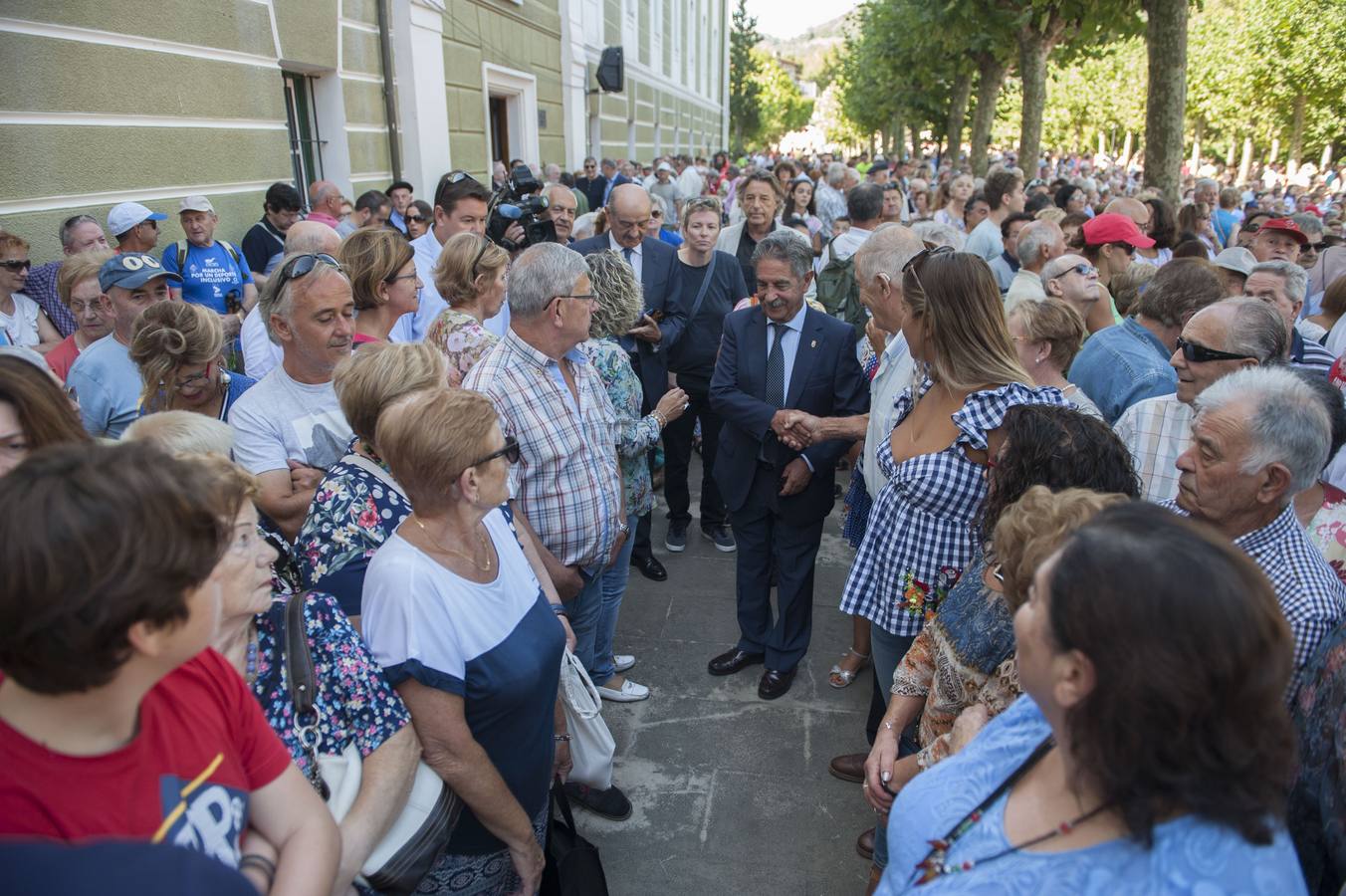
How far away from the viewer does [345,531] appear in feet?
6.65

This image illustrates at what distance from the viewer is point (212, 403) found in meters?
2.91

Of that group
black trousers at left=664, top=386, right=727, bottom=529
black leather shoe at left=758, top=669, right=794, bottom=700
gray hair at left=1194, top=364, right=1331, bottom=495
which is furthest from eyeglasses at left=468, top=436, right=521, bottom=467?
black trousers at left=664, top=386, right=727, bottom=529

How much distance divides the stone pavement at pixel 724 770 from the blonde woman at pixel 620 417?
142 millimetres

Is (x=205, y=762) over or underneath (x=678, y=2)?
underneath

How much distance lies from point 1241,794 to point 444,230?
206 inches

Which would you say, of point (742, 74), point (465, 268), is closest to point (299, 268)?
point (465, 268)

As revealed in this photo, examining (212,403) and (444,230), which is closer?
(212,403)

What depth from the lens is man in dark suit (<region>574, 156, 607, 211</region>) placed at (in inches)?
531

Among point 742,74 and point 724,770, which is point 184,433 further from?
point 742,74

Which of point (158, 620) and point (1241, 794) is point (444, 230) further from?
point (1241, 794)

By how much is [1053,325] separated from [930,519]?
115cm

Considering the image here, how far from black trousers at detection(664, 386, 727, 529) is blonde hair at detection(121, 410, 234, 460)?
3392 mm

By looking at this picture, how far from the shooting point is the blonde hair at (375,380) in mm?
2072

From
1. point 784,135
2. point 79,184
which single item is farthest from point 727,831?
point 784,135
